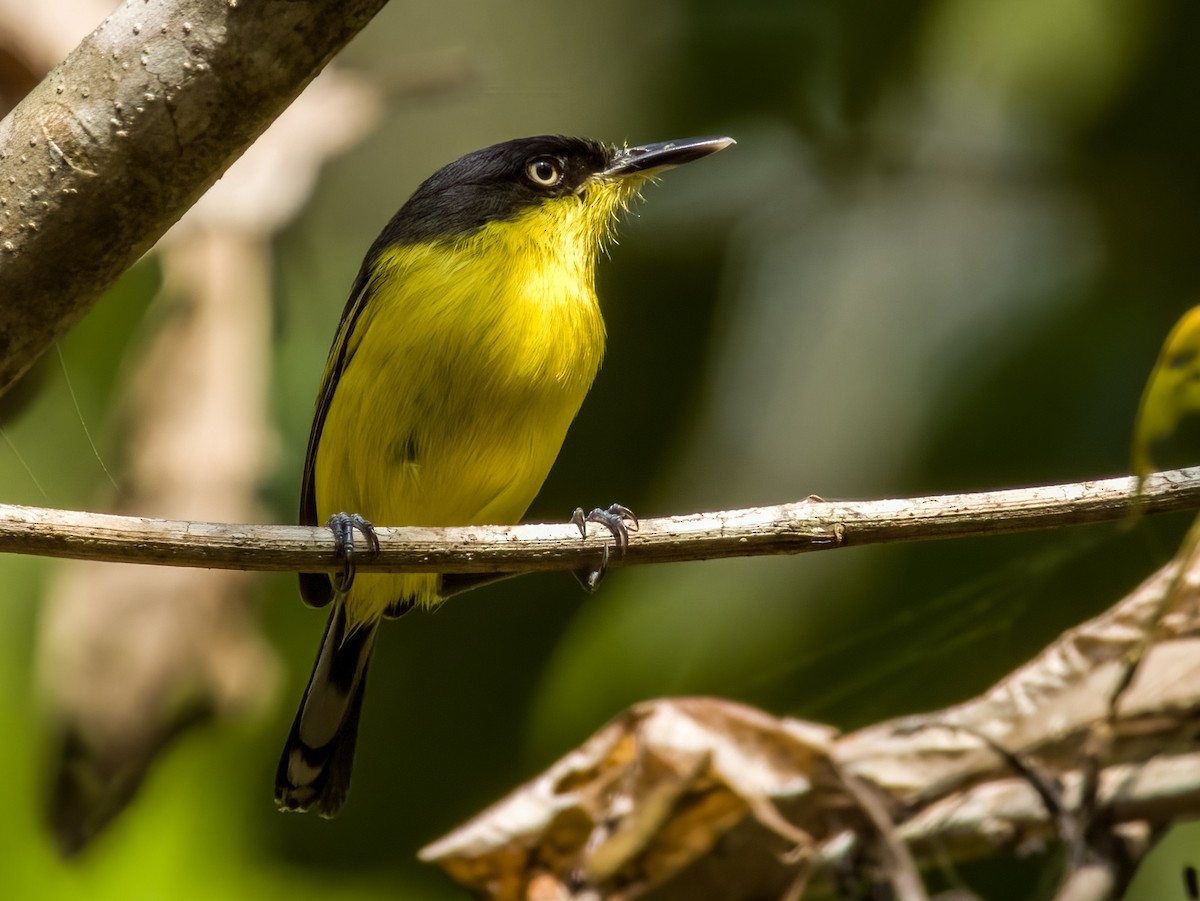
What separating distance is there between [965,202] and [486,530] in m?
2.53

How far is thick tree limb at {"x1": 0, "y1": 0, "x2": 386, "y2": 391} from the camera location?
5.69 ft

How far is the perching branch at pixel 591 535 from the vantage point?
1.94 metres

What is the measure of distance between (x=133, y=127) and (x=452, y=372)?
1.15 m

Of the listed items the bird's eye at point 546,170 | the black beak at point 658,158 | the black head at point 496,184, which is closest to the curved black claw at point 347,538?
the black head at point 496,184

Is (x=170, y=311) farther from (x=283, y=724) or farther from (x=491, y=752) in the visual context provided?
(x=491, y=752)

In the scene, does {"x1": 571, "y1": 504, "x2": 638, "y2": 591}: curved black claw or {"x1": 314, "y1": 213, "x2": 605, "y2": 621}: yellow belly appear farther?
{"x1": 314, "y1": 213, "x2": 605, "y2": 621}: yellow belly

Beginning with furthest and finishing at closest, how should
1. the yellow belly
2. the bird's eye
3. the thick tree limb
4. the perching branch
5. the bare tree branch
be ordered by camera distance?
the bird's eye
the yellow belly
the bare tree branch
the perching branch
the thick tree limb

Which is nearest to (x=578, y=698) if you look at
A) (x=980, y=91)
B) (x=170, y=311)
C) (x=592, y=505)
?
(x=592, y=505)

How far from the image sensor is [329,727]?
3223 mm

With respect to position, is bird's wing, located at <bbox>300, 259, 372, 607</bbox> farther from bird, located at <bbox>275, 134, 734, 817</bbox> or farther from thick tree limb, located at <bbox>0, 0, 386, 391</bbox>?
thick tree limb, located at <bbox>0, 0, 386, 391</bbox>

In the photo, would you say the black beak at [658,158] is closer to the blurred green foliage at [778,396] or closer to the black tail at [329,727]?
the blurred green foliage at [778,396]

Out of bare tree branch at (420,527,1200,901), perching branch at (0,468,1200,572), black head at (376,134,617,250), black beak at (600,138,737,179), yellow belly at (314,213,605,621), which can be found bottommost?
bare tree branch at (420,527,1200,901)

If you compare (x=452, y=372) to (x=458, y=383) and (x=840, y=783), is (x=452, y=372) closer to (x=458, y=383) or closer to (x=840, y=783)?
(x=458, y=383)

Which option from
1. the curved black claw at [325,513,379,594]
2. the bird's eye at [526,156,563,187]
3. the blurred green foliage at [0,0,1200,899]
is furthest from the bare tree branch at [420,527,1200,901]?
the bird's eye at [526,156,563,187]
